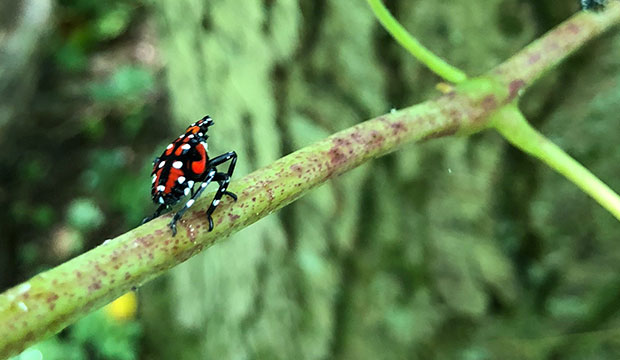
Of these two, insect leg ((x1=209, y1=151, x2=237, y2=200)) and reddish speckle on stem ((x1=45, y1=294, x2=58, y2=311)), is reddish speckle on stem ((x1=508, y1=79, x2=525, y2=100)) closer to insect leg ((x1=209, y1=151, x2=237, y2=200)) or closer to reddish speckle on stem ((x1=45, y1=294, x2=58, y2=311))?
insect leg ((x1=209, y1=151, x2=237, y2=200))

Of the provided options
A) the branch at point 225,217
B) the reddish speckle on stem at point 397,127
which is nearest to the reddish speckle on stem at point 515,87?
the branch at point 225,217

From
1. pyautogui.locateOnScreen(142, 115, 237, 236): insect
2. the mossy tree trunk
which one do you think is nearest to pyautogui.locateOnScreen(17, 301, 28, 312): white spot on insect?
pyautogui.locateOnScreen(142, 115, 237, 236): insect

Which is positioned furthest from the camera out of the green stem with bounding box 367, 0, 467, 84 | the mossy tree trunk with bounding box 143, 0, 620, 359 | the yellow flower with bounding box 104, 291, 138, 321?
the yellow flower with bounding box 104, 291, 138, 321

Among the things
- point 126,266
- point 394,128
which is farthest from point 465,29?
point 126,266

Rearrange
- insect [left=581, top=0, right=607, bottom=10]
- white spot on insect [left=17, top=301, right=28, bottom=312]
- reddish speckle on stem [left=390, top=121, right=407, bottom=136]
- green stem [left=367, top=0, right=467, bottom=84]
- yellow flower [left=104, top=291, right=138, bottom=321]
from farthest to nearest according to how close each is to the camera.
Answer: yellow flower [left=104, top=291, right=138, bottom=321] → insect [left=581, top=0, right=607, bottom=10] → green stem [left=367, top=0, right=467, bottom=84] → reddish speckle on stem [left=390, top=121, right=407, bottom=136] → white spot on insect [left=17, top=301, right=28, bottom=312]

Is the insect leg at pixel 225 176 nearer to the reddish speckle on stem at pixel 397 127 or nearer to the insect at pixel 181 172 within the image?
the insect at pixel 181 172
